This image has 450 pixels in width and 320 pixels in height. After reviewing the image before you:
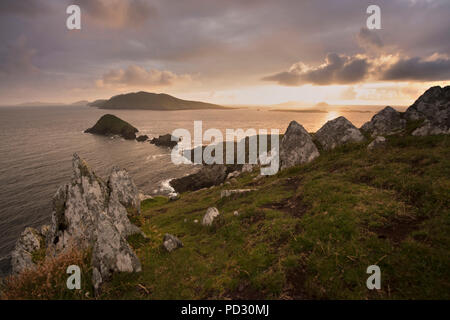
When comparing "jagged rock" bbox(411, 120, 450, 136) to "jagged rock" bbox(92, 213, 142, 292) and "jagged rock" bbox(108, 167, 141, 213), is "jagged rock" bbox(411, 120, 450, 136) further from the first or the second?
"jagged rock" bbox(108, 167, 141, 213)

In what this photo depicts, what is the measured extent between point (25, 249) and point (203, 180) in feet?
138

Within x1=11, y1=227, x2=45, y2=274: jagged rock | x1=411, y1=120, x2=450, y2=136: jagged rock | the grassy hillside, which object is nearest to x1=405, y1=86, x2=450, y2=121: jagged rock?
x1=411, y1=120, x2=450, y2=136: jagged rock

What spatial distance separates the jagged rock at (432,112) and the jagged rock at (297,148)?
9.28m

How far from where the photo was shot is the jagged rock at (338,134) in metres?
23.9

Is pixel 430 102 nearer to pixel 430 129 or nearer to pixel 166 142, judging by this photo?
pixel 430 129

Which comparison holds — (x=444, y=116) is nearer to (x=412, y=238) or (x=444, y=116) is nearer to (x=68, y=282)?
(x=412, y=238)

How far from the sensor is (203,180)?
5594 centimetres

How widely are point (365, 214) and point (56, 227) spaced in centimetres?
Result: 1861

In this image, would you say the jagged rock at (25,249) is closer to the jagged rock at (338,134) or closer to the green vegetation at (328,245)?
the green vegetation at (328,245)

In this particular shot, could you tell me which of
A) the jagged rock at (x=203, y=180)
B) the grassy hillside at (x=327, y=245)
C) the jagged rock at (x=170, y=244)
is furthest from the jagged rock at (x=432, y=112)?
the jagged rock at (x=203, y=180)

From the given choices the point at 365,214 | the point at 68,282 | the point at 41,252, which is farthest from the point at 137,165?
the point at 365,214

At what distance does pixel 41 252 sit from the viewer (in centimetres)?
1414
